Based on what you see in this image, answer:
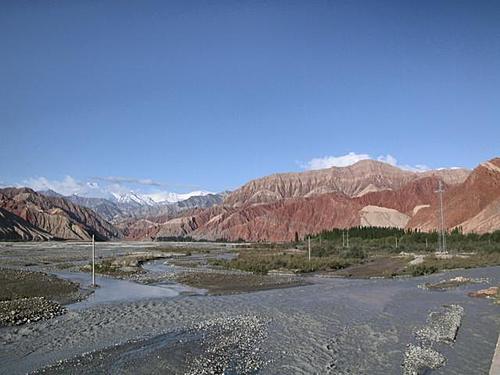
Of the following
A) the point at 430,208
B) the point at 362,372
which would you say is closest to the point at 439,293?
the point at 362,372

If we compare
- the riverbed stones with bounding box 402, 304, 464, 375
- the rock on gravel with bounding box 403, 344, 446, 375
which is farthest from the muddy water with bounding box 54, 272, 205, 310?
the rock on gravel with bounding box 403, 344, 446, 375

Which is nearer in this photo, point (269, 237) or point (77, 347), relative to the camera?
point (77, 347)

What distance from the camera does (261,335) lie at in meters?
16.9

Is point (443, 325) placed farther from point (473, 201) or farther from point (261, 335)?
point (473, 201)

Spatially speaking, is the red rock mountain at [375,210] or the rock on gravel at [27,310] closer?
the rock on gravel at [27,310]

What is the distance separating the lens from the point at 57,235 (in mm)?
193500

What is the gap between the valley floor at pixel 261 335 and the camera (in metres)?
13.3

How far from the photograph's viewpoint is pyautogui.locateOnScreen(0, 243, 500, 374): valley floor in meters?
13.3

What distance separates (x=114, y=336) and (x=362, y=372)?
8.14 metres

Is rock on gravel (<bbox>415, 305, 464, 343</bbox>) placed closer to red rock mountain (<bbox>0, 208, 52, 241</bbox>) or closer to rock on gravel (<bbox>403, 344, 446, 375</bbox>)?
rock on gravel (<bbox>403, 344, 446, 375</bbox>)

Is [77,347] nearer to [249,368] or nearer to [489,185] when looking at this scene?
[249,368]

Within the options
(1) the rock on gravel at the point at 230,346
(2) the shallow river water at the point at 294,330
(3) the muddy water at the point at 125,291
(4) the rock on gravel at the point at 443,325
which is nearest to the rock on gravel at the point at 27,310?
(2) the shallow river water at the point at 294,330

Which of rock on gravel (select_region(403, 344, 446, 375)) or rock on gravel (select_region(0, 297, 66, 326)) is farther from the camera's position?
rock on gravel (select_region(0, 297, 66, 326))

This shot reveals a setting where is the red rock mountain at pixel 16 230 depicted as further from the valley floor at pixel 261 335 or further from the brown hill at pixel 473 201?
the valley floor at pixel 261 335
